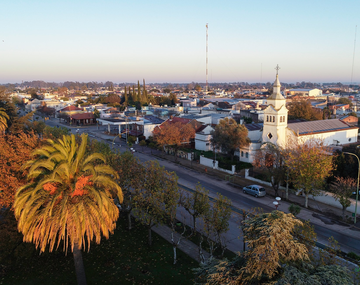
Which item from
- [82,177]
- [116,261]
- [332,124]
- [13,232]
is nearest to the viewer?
[82,177]

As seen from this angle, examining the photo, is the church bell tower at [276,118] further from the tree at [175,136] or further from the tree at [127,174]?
the tree at [127,174]

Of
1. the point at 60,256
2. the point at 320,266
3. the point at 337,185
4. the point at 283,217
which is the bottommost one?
the point at 60,256

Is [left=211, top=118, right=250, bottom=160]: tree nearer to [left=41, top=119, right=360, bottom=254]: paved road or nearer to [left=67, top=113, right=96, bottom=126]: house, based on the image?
[left=41, top=119, right=360, bottom=254]: paved road

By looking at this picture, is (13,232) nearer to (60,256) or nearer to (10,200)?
(10,200)

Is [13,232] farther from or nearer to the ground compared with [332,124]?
nearer to the ground

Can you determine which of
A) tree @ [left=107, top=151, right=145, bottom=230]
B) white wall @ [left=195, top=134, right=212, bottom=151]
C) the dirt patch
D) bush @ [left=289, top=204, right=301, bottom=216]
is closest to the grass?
tree @ [left=107, top=151, right=145, bottom=230]

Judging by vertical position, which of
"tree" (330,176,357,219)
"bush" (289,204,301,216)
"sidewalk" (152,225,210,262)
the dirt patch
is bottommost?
the dirt patch

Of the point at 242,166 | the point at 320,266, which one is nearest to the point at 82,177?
the point at 320,266
